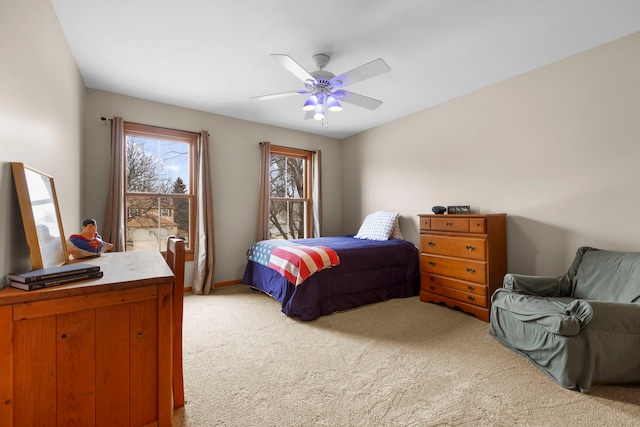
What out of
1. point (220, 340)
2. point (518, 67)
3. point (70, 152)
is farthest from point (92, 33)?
point (518, 67)

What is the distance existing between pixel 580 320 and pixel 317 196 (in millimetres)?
3763

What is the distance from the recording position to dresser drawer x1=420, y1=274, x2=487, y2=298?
9.41 ft

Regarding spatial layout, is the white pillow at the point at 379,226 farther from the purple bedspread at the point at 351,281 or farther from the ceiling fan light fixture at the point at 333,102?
the ceiling fan light fixture at the point at 333,102

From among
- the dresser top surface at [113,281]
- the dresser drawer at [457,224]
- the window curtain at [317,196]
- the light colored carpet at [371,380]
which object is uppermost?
the window curtain at [317,196]

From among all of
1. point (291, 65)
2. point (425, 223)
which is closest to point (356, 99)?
point (291, 65)


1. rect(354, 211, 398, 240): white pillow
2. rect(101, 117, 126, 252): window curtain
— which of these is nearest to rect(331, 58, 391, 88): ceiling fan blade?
rect(354, 211, 398, 240): white pillow

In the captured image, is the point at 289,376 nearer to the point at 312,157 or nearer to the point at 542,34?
the point at 542,34

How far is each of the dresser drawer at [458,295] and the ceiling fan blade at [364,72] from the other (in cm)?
242

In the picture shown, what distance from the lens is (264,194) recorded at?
14.4ft

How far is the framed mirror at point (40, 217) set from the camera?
128 centimetres

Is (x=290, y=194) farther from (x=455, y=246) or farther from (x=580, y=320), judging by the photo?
(x=580, y=320)

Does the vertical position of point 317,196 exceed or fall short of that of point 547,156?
it falls short

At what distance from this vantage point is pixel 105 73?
2916 millimetres

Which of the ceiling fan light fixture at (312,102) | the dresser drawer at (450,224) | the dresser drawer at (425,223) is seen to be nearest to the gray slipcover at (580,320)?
the dresser drawer at (450,224)
